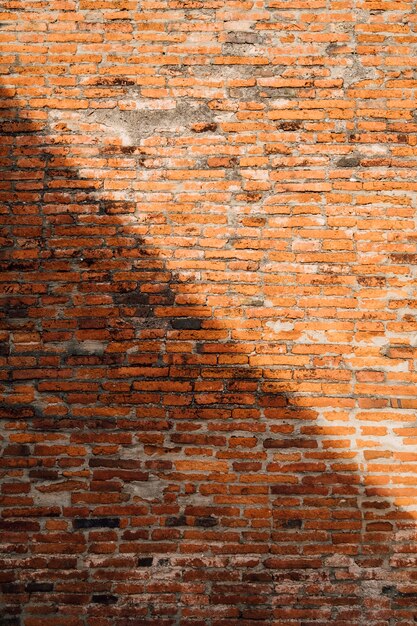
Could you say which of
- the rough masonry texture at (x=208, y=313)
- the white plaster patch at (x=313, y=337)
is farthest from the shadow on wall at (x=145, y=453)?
the white plaster patch at (x=313, y=337)

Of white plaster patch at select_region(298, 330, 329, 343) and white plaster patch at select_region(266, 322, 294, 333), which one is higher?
white plaster patch at select_region(266, 322, 294, 333)

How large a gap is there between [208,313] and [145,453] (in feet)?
2.64

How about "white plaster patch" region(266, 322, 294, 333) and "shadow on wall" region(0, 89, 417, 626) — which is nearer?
"shadow on wall" region(0, 89, 417, 626)

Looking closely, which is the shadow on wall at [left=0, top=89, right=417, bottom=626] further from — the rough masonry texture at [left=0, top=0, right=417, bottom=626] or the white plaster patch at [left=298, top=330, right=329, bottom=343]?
the white plaster patch at [left=298, top=330, right=329, bottom=343]

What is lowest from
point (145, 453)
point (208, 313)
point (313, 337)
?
point (145, 453)

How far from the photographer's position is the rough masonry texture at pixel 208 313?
254 cm

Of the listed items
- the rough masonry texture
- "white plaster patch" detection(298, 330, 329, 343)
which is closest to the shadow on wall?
the rough masonry texture

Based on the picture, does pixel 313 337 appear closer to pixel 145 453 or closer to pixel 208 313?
pixel 208 313

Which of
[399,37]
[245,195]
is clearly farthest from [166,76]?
[399,37]

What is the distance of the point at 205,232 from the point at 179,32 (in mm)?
1167

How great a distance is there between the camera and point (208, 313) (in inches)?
106

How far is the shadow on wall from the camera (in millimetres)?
2521

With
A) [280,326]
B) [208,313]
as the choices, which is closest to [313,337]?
[280,326]

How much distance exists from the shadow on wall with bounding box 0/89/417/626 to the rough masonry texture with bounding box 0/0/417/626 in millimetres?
11
